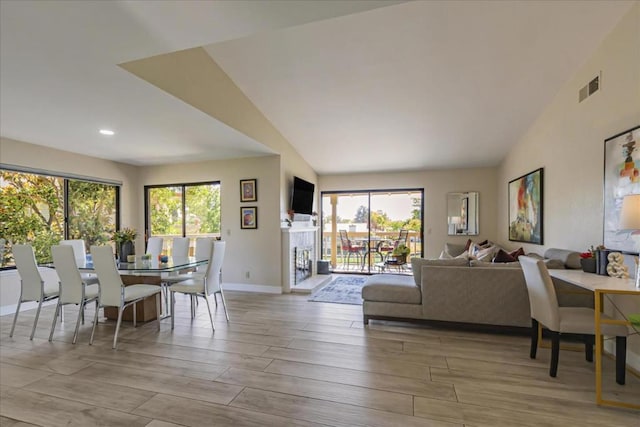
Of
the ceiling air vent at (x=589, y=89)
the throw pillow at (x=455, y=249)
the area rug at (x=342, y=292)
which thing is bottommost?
the area rug at (x=342, y=292)

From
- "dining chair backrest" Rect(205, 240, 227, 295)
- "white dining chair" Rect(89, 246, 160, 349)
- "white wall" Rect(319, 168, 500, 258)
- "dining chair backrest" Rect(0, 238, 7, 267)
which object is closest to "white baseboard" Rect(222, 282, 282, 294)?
"dining chair backrest" Rect(205, 240, 227, 295)

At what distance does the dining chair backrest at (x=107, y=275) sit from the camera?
317cm

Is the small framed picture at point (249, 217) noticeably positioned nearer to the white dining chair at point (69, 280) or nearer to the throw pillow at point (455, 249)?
the white dining chair at point (69, 280)

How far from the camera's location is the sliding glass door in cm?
731

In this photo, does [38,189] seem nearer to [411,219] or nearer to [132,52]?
[132,52]

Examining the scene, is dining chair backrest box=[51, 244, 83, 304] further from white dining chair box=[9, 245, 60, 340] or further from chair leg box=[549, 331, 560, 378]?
chair leg box=[549, 331, 560, 378]

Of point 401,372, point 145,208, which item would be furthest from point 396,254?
point 145,208

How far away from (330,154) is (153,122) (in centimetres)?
330

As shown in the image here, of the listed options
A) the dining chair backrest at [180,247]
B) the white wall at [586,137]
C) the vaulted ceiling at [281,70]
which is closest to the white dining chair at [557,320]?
the white wall at [586,137]

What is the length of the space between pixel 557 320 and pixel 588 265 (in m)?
0.82

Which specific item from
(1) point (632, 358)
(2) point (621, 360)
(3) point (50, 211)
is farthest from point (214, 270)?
(1) point (632, 358)

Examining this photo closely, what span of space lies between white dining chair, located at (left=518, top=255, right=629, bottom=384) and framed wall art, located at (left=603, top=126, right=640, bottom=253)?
0.73 meters

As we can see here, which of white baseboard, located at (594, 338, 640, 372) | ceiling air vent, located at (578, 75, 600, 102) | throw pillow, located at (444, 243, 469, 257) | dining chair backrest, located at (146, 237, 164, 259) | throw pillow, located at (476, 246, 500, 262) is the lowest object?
white baseboard, located at (594, 338, 640, 372)

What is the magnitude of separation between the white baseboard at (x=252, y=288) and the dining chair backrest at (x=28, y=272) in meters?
2.69
